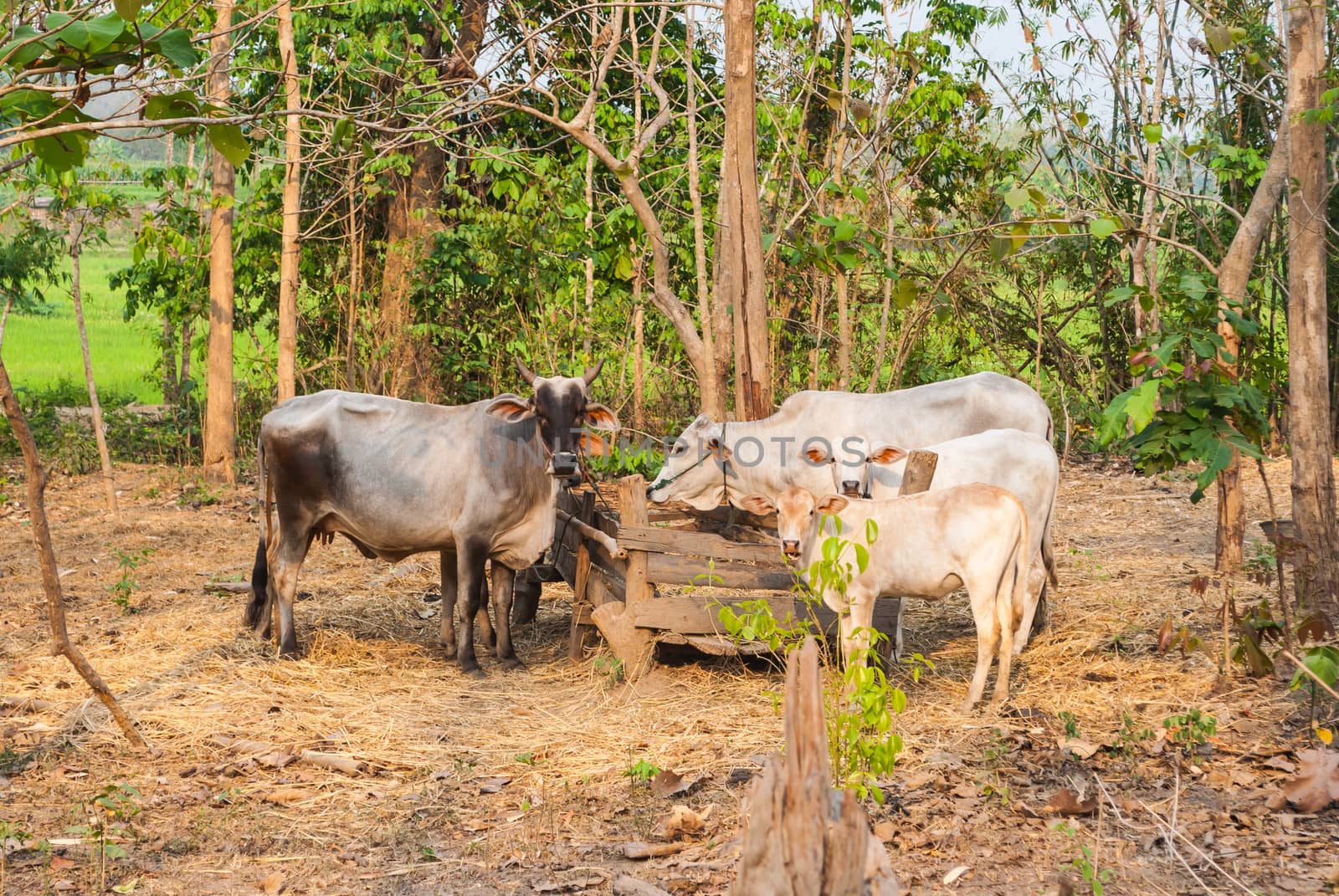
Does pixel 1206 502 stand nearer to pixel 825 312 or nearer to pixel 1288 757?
pixel 825 312

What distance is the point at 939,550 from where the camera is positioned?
19.1 feet

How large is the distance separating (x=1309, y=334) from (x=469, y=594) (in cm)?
462

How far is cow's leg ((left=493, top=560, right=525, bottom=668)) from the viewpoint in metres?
7.28

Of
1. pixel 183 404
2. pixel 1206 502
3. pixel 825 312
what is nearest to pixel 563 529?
pixel 1206 502

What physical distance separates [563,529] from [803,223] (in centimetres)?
628

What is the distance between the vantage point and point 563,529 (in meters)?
7.77

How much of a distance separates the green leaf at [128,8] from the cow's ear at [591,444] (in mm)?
4743

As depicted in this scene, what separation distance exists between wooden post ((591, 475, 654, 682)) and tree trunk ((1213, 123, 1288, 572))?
341cm

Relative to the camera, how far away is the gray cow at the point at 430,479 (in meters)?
7.21

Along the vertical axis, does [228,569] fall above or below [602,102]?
below

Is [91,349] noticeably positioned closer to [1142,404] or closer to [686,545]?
[686,545]

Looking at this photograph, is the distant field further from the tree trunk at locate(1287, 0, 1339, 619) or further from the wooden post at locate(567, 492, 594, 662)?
the tree trunk at locate(1287, 0, 1339, 619)

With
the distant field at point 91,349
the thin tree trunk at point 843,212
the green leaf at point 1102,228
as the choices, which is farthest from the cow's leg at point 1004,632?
the distant field at point 91,349

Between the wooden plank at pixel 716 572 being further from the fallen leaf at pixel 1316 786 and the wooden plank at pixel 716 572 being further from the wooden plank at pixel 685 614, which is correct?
the fallen leaf at pixel 1316 786
